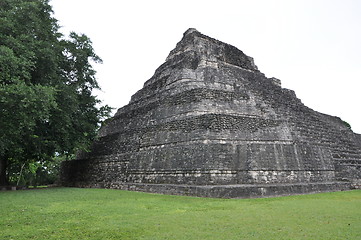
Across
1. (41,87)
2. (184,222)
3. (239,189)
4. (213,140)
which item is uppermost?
(41,87)

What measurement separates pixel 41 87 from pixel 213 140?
7.50m

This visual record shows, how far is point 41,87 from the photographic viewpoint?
11.5m

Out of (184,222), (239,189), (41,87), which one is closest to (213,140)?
(239,189)

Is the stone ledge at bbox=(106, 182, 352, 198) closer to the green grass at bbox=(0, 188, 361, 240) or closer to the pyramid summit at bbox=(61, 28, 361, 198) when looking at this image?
the pyramid summit at bbox=(61, 28, 361, 198)

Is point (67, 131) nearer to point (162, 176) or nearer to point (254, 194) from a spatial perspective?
point (162, 176)

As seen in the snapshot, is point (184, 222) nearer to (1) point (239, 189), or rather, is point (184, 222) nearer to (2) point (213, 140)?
(1) point (239, 189)

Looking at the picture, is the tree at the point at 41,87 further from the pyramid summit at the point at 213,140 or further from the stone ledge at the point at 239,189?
the stone ledge at the point at 239,189

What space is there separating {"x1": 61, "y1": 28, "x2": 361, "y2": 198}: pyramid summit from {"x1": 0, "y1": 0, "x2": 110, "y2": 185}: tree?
9.43 ft

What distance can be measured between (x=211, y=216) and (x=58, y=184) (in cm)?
1905

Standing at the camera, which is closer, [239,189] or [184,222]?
[184,222]

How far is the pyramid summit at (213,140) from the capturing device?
Answer: 11391mm

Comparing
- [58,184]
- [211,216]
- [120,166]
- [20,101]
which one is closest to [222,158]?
[211,216]

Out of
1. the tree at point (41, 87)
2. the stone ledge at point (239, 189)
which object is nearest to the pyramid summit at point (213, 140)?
the stone ledge at point (239, 189)

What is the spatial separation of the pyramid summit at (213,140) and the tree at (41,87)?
2875 millimetres
